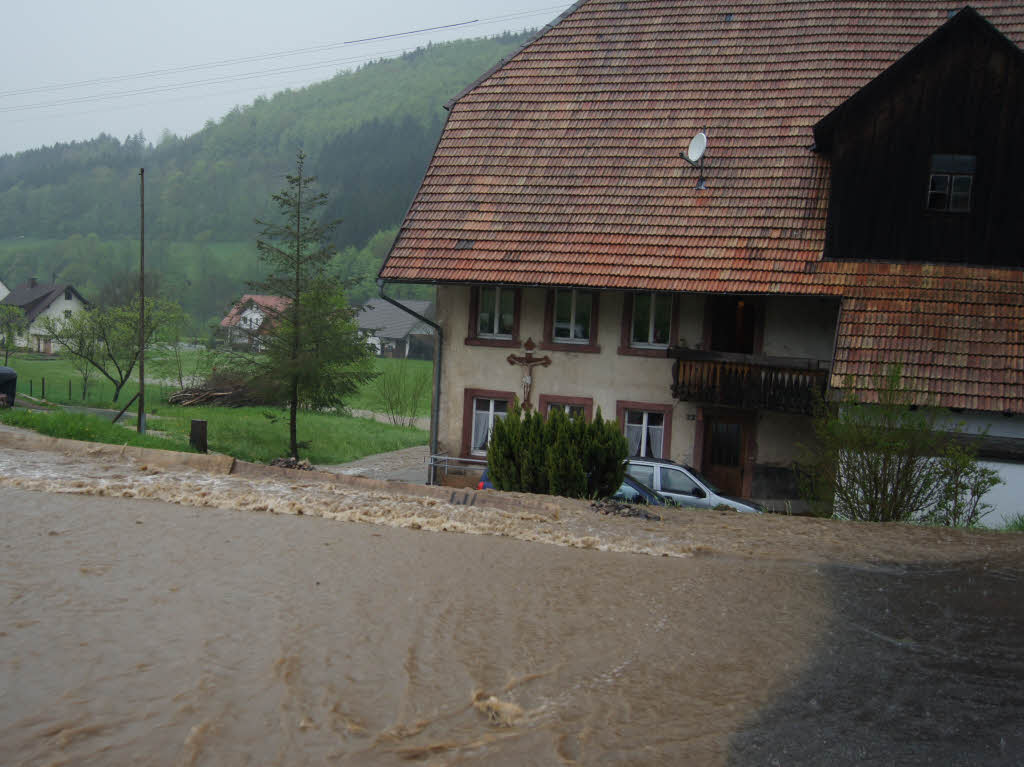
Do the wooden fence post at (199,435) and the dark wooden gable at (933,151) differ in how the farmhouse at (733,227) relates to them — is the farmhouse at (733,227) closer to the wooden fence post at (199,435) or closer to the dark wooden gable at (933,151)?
the dark wooden gable at (933,151)

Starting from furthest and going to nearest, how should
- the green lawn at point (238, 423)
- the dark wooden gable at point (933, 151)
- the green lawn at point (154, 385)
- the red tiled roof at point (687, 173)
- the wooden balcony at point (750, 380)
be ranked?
1. the green lawn at point (154, 385)
2. the green lawn at point (238, 423)
3. the wooden balcony at point (750, 380)
4. the dark wooden gable at point (933, 151)
5. the red tiled roof at point (687, 173)

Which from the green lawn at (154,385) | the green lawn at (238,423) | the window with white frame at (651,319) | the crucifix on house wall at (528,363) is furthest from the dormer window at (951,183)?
the green lawn at (154,385)

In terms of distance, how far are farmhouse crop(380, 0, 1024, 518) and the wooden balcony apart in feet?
0.13

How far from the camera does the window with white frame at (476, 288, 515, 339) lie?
69.6 feet

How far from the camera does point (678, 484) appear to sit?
16312 millimetres

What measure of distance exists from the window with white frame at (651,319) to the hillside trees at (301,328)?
1329 centimetres

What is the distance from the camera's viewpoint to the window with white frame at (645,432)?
20609 millimetres

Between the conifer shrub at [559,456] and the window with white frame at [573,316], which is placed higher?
the window with white frame at [573,316]

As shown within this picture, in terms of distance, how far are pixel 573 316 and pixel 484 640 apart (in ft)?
45.2

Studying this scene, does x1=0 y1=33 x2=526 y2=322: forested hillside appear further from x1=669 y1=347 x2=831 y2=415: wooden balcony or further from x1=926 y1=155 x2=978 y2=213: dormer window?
x1=926 y1=155 x2=978 y2=213: dormer window

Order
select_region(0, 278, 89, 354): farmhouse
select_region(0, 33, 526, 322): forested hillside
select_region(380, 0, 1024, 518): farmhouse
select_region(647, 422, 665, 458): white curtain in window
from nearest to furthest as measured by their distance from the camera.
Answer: select_region(380, 0, 1024, 518): farmhouse → select_region(647, 422, 665, 458): white curtain in window → select_region(0, 278, 89, 354): farmhouse → select_region(0, 33, 526, 322): forested hillside

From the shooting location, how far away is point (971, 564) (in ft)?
36.1

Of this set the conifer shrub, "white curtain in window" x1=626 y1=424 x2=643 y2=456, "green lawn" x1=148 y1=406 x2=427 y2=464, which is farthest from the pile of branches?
the conifer shrub

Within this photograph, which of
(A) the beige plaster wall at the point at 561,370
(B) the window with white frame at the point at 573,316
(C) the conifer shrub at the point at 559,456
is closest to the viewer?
(C) the conifer shrub at the point at 559,456
